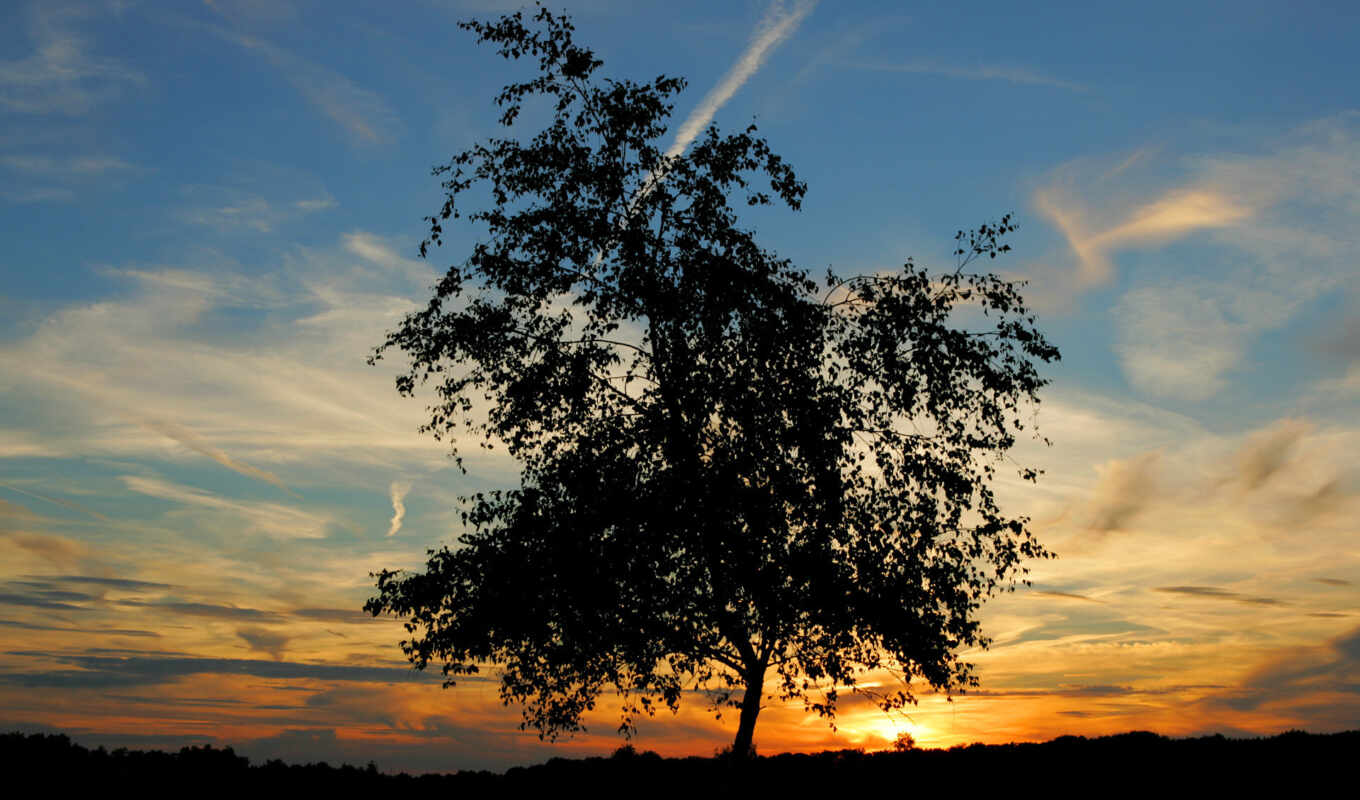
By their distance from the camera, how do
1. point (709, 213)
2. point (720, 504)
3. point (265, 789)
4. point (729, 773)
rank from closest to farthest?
1. point (265, 789)
2. point (729, 773)
3. point (720, 504)
4. point (709, 213)

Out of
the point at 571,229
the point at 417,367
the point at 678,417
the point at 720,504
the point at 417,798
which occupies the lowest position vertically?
the point at 417,798

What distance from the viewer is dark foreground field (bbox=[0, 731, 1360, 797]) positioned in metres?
13.7

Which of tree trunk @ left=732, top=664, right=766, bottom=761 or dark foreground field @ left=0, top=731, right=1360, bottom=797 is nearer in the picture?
dark foreground field @ left=0, top=731, right=1360, bottom=797

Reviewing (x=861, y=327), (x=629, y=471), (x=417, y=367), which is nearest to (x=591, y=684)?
(x=629, y=471)

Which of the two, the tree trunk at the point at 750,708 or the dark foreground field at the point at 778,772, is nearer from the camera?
the dark foreground field at the point at 778,772

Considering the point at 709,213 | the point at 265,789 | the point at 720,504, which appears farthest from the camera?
the point at 709,213

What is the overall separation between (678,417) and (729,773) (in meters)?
10.1

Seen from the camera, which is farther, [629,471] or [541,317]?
[541,317]

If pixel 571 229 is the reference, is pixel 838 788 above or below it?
below

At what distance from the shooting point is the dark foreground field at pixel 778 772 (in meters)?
13.7

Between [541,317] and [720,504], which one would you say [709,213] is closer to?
[541,317]

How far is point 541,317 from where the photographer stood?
2548 cm

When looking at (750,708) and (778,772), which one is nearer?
(778,772)

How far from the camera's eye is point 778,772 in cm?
1559
